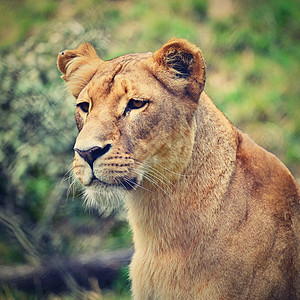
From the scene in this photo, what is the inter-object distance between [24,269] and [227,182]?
6.73ft

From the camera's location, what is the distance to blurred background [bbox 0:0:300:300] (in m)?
3.53

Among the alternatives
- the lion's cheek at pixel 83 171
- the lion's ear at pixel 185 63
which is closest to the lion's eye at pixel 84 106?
the lion's cheek at pixel 83 171

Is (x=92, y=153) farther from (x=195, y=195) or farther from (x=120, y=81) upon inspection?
(x=195, y=195)

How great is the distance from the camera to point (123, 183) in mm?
1984

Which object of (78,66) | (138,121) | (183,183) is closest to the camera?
(138,121)

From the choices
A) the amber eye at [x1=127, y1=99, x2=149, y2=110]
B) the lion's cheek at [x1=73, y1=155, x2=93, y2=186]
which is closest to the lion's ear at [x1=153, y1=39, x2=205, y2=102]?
the amber eye at [x1=127, y1=99, x2=149, y2=110]

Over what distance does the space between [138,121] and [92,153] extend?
0.25 m

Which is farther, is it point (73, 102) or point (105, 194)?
point (73, 102)

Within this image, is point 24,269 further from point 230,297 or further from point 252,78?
point 252,78

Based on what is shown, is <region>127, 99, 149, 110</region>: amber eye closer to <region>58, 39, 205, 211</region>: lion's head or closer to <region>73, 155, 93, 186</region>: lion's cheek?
<region>58, 39, 205, 211</region>: lion's head

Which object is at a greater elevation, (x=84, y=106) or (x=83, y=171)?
(x=84, y=106)

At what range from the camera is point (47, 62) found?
4258 millimetres

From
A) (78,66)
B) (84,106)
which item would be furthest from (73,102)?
(84,106)

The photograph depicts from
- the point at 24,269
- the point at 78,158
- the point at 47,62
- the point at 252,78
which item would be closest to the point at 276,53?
the point at 252,78
